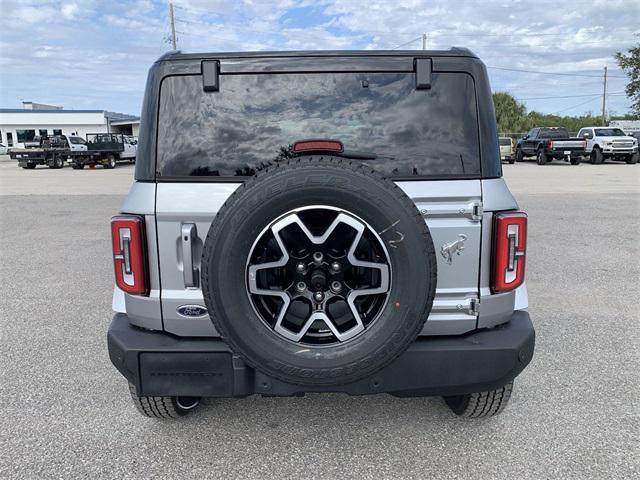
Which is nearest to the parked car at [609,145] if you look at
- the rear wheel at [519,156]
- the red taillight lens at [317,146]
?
the rear wheel at [519,156]

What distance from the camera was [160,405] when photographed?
9.61ft

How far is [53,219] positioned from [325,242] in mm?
10317

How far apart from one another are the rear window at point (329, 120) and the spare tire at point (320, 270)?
12.5 inches

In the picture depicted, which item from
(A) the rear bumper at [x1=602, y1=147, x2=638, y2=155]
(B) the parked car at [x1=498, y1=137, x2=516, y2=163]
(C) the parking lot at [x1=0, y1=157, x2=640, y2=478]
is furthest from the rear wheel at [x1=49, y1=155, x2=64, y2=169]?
(A) the rear bumper at [x1=602, y1=147, x2=638, y2=155]

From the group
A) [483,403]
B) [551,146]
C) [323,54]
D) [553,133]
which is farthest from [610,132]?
[323,54]

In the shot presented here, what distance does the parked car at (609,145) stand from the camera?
1058 inches

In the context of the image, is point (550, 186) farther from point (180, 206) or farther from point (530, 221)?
point (180, 206)

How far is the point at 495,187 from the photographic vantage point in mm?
2484

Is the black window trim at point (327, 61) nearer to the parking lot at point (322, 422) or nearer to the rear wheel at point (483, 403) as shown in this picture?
the rear wheel at point (483, 403)

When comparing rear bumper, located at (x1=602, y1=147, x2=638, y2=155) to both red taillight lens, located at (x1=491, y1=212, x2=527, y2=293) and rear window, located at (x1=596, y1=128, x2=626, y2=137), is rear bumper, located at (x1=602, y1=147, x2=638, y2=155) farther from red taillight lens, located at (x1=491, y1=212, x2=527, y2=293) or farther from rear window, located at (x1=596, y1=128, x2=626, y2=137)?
red taillight lens, located at (x1=491, y1=212, x2=527, y2=293)

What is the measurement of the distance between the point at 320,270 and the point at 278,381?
0.56 metres

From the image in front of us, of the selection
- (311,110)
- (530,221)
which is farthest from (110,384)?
(530,221)

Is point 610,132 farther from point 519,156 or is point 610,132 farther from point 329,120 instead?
point 329,120

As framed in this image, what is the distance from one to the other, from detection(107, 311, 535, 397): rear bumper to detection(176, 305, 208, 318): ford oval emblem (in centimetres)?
13
